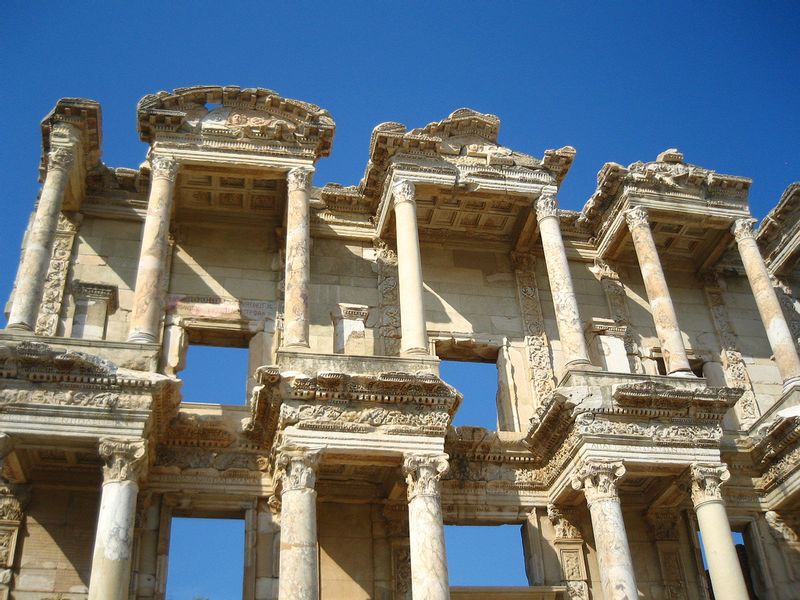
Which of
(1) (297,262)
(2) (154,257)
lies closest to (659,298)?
(1) (297,262)

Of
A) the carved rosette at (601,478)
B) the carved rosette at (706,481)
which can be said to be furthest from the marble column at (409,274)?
the carved rosette at (706,481)

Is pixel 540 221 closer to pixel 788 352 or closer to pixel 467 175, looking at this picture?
pixel 467 175

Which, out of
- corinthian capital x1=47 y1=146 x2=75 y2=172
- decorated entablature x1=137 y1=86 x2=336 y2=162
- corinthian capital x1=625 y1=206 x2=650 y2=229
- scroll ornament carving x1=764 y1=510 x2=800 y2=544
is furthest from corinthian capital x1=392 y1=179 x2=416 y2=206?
scroll ornament carving x1=764 y1=510 x2=800 y2=544

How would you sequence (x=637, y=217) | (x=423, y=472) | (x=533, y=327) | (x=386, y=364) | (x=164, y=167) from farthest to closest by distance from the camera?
(x=533, y=327) → (x=637, y=217) → (x=164, y=167) → (x=386, y=364) → (x=423, y=472)

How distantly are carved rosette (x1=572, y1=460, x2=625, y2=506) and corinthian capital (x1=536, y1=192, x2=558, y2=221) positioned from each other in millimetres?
5982

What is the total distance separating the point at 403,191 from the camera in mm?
19094

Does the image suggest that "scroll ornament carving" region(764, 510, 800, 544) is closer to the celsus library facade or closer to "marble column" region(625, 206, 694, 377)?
the celsus library facade

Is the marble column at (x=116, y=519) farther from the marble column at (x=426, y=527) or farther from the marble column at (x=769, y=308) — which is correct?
the marble column at (x=769, y=308)

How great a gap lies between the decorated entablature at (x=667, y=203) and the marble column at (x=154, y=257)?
9.97m

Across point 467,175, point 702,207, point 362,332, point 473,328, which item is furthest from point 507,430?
point 702,207

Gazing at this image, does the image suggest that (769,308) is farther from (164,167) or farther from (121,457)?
(121,457)

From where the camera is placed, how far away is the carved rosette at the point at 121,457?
563 inches

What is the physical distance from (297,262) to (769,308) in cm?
1028

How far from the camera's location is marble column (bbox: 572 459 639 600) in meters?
14.9
